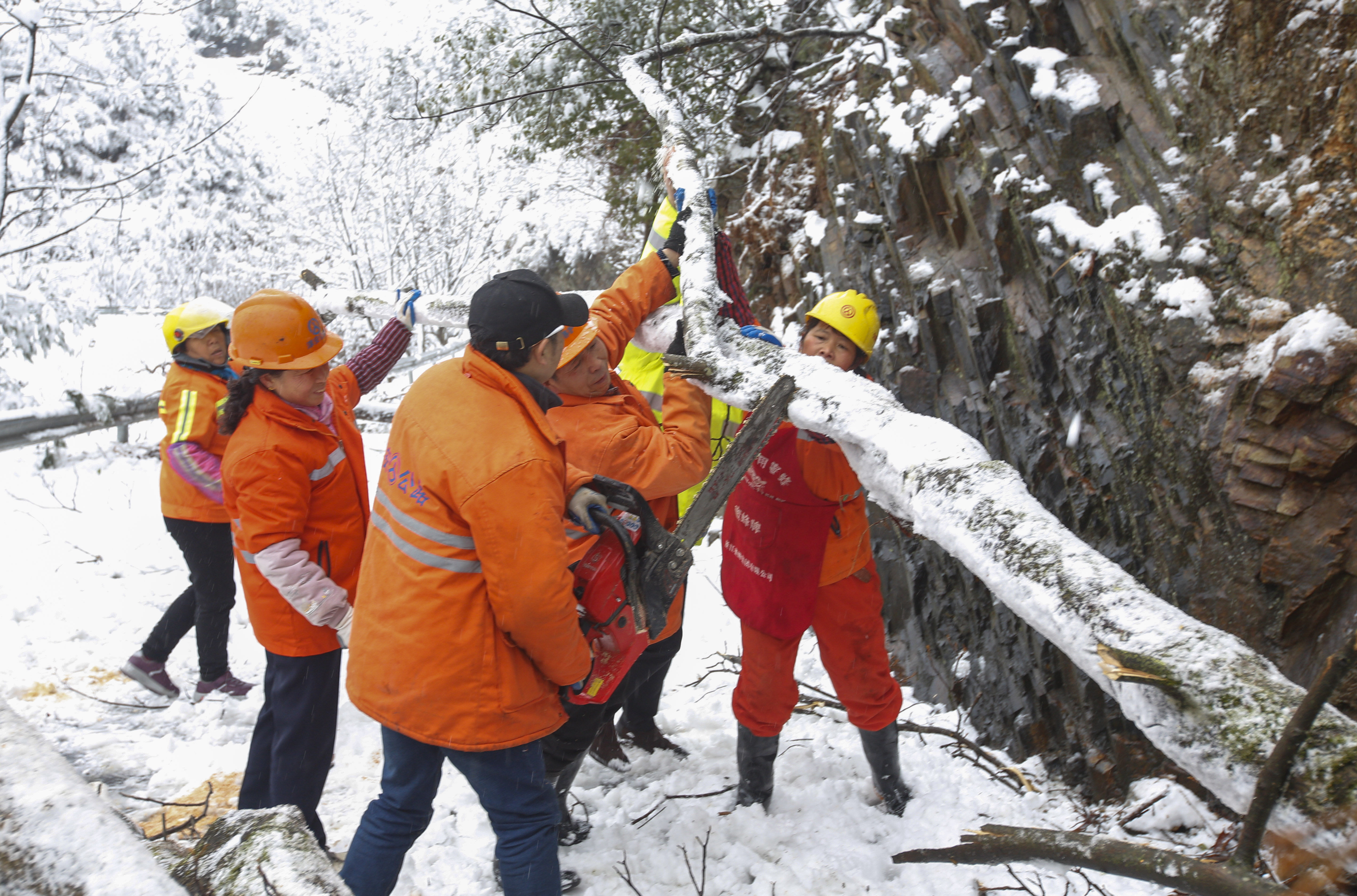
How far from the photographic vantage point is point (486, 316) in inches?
75.2

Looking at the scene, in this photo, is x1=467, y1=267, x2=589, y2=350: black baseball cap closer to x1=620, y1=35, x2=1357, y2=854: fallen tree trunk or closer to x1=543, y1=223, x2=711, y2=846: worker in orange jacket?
x1=543, y1=223, x2=711, y2=846: worker in orange jacket

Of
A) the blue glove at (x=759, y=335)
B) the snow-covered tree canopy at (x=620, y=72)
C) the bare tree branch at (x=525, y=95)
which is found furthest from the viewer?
the snow-covered tree canopy at (x=620, y=72)

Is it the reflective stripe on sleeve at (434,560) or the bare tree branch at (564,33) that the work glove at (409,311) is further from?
the reflective stripe on sleeve at (434,560)

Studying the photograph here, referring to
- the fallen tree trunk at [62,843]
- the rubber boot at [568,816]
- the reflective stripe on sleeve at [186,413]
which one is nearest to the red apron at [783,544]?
the rubber boot at [568,816]

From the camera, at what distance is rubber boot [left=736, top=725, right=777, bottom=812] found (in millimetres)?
2844

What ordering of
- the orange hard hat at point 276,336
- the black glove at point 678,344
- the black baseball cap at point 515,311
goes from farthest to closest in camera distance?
1. the black glove at point 678,344
2. the orange hard hat at point 276,336
3. the black baseball cap at point 515,311

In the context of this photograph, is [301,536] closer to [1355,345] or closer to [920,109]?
[1355,345]

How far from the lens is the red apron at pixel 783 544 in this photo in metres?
2.75

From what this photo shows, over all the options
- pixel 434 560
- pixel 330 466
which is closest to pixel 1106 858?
pixel 434 560

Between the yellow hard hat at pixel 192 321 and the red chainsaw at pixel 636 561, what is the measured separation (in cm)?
230

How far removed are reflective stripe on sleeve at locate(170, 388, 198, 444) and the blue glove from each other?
2297 millimetres

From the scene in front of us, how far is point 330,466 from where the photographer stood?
2.58 m

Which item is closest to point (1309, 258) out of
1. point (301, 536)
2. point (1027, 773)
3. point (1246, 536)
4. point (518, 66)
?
point (1246, 536)

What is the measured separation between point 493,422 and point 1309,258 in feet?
8.51
